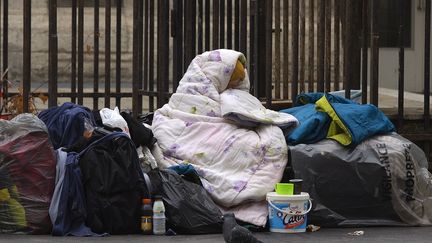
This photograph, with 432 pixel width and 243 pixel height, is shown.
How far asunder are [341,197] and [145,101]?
17.0ft

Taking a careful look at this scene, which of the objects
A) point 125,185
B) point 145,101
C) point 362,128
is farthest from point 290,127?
point 145,101

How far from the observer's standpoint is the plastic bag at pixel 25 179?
6.56m

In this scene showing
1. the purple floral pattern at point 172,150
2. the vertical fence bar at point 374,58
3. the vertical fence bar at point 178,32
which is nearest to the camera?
the purple floral pattern at point 172,150

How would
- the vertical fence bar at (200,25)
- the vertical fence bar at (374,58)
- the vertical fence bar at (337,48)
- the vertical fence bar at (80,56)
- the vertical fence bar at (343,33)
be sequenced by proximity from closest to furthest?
the vertical fence bar at (374,58) < the vertical fence bar at (343,33) < the vertical fence bar at (80,56) < the vertical fence bar at (200,25) < the vertical fence bar at (337,48)

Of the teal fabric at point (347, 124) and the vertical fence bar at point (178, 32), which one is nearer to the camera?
the teal fabric at point (347, 124)

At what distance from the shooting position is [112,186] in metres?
6.58

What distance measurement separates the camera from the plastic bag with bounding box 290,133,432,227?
7.03 meters

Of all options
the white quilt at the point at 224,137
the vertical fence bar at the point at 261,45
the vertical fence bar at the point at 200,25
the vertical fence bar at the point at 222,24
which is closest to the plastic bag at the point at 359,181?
the white quilt at the point at 224,137

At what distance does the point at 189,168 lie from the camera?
22.9ft

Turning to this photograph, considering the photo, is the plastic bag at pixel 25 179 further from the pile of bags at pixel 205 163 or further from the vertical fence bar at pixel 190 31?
the vertical fence bar at pixel 190 31

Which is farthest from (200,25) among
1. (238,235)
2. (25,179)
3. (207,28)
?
(238,235)

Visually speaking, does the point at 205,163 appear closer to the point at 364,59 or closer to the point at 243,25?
the point at 243,25

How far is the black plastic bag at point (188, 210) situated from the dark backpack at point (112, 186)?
7.3 inches

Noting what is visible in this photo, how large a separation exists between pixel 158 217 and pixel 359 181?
4.46 feet
